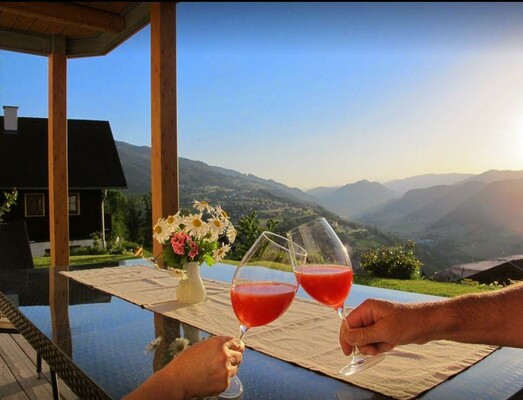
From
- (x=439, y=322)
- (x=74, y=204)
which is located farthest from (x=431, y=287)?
(x=74, y=204)

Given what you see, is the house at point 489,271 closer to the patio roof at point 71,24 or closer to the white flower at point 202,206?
the white flower at point 202,206

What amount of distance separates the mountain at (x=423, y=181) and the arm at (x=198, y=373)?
10430 mm

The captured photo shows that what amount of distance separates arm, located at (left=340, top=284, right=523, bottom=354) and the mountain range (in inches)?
179

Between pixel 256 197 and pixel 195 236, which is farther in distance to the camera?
pixel 256 197

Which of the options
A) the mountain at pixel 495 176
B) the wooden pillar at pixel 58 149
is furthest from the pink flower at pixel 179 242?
the mountain at pixel 495 176

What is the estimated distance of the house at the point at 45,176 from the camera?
12711mm

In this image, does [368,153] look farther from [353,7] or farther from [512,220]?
[353,7]

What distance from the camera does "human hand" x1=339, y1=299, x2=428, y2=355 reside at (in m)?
0.88

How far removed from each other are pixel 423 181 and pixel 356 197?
5.79 ft

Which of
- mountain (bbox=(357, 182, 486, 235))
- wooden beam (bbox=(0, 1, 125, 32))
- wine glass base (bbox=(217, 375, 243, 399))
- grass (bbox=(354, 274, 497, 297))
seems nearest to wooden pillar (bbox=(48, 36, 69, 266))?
wooden beam (bbox=(0, 1, 125, 32))

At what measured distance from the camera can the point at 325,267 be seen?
0.92 m

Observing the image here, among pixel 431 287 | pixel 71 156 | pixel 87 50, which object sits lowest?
pixel 431 287

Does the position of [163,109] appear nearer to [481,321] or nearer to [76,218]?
[481,321]

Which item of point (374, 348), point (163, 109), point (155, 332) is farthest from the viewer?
point (163, 109)
